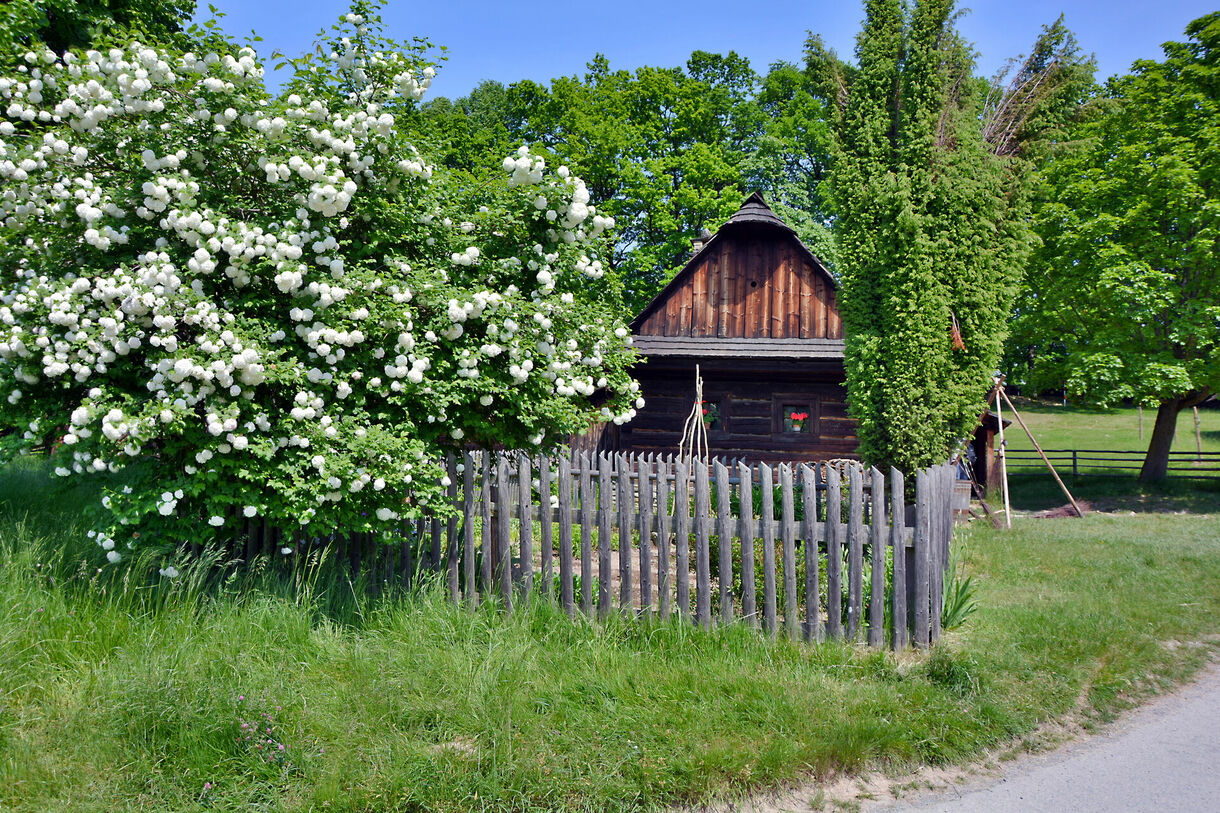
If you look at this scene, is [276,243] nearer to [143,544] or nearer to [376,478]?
[376,478]

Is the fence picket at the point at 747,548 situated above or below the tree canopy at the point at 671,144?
below

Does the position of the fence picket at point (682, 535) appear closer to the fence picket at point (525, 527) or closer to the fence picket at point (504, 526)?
the fence picket at point (525, 527)

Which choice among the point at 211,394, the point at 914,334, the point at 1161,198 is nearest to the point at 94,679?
the point at 211,394

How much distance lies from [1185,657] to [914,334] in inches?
171

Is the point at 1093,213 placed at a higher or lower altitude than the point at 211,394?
higher

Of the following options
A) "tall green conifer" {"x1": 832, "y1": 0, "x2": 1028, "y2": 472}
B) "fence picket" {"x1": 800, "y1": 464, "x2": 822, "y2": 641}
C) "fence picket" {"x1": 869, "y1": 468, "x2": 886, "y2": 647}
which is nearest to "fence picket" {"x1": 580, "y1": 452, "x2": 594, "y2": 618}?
"fence picket" {"x1": 800, "y1": 464, "x2": 822, "y2": 641}

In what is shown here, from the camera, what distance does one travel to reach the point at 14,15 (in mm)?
7070

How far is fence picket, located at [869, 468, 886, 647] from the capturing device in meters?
5.50

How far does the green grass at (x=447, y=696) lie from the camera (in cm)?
369

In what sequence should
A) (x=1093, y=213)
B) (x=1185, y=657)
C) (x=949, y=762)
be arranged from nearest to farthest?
(x=949, y=762)
(x=1185, y=657)
(x=1093, y=213)

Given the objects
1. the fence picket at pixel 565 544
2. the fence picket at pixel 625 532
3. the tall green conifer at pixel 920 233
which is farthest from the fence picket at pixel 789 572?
the tall green conifer at pixel 920 233

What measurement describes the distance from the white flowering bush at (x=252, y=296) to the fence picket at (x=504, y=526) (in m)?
0.43

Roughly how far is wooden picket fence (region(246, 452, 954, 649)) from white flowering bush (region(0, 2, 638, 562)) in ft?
2.00

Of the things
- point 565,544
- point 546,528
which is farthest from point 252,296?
point 565,544
